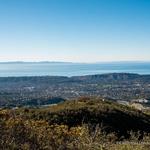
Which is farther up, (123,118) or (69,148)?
(69,148)

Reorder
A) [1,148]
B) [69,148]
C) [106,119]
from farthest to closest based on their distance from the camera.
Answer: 1. [106,119]
2. [69,148]
3. [1,148]

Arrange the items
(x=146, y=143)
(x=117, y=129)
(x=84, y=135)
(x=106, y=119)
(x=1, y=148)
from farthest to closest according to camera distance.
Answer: (x=106, y=119) < (x=117, y=129) < (x=146, y=143) < (x=84, y=135) < (x=1, y=148)

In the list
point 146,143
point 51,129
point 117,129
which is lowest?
point 117,129

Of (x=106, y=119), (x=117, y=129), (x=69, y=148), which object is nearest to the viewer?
(x=69, y=148)

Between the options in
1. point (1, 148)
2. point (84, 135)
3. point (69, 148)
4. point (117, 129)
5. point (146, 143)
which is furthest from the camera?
point (117, 129)

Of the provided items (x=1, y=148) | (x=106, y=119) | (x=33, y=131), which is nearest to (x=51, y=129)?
(x=33, y=131)

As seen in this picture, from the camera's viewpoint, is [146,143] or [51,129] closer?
[51,129]

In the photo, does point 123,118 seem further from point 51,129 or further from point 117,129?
point 51,129

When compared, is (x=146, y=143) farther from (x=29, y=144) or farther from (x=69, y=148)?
(x=29, y=144)

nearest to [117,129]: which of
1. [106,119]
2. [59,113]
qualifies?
[106,119]
